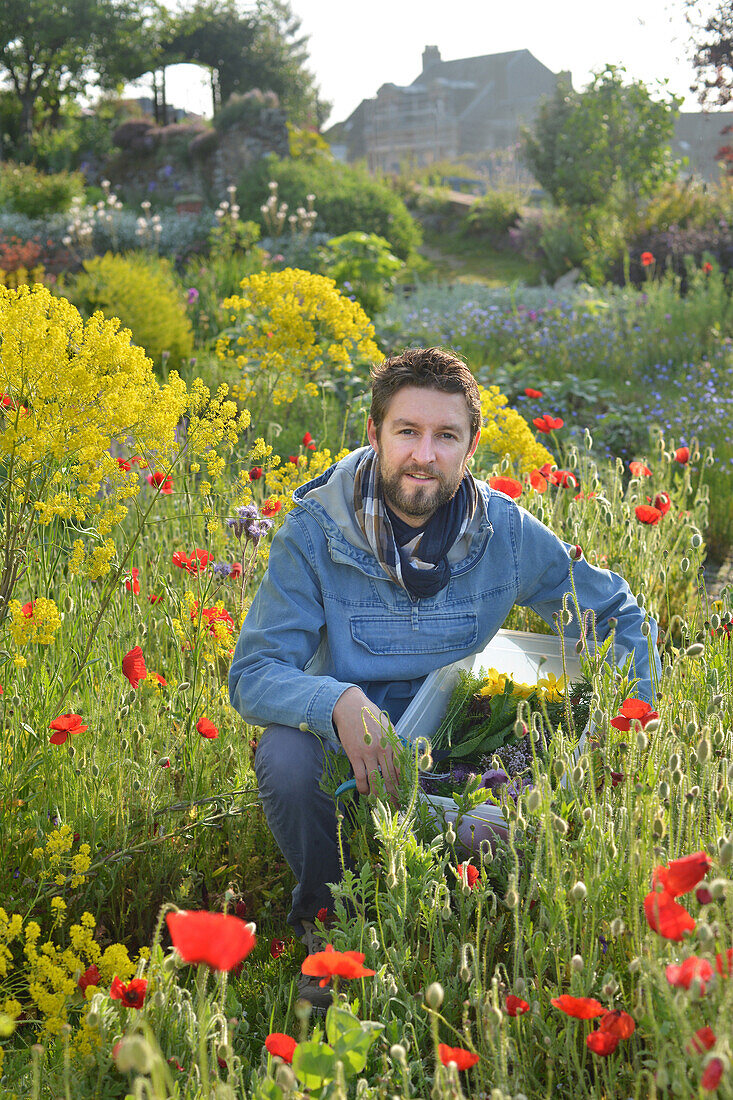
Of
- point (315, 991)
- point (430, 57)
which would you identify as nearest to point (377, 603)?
point (315, 991)

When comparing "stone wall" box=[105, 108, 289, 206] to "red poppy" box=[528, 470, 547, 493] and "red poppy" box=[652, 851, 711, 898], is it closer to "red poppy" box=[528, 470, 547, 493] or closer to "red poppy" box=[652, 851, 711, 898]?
"red poppy" box=[528, 470, 547, 493]

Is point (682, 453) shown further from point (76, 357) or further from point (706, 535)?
point (76, 357)

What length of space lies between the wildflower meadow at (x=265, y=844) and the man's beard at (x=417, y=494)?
40 centimetres

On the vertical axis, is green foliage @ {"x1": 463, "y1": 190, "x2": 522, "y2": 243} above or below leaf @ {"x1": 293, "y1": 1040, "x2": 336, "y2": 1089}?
above

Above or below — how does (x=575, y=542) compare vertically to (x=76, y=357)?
below

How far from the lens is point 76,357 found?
1.92 m

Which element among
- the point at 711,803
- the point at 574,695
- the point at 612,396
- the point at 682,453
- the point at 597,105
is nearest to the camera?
the point at 711,803

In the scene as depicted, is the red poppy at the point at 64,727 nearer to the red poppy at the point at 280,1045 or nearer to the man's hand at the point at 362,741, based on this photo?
the man's hand at the point at 362,741

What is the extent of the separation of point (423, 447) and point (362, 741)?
0.76 m

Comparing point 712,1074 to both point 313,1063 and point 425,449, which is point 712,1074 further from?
point 425,449

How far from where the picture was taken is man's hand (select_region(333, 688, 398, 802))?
1806 millimetres

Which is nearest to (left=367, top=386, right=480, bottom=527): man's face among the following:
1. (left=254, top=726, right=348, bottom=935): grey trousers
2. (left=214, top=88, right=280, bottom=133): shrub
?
(left=254, top=726, right=348, bottom=935): grey trousers

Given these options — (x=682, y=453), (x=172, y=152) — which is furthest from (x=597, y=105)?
(x=682, y=453)

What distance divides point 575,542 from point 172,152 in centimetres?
1824
